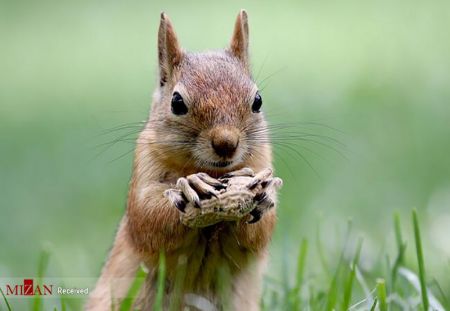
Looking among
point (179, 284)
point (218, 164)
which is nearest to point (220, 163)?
point (218, 164)

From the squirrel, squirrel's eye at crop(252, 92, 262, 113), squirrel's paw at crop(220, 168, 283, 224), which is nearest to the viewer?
squirrel's paw at crop(220, 168, 283, 224)

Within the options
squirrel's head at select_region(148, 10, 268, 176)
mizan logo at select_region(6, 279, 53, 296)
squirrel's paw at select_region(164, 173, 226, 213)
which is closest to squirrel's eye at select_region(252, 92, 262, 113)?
squirrel's head at select_region(148, 10, 268, 176)

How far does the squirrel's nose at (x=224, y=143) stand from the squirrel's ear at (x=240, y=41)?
64 centimetres

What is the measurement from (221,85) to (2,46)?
740cm

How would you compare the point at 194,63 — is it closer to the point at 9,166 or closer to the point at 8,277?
the point at 8,277

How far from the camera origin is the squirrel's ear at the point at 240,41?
4273mm

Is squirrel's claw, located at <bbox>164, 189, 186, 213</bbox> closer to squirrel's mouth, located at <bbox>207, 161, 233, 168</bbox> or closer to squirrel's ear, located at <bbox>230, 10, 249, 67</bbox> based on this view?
squirrel's mouth, located at <bbox>207, 161, 233, 168</bbox>

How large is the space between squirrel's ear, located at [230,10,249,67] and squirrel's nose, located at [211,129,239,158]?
2.10 ft

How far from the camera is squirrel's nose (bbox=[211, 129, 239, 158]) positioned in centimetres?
366

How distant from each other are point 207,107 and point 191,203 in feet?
1.35

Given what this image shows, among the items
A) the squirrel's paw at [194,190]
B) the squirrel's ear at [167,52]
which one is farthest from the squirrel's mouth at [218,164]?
the squirrel's ear at [167,52]

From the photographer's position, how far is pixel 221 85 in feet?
12.9

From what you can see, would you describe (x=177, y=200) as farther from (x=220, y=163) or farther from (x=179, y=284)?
(x=179, y=284)

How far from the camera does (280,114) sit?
23.5 ft
